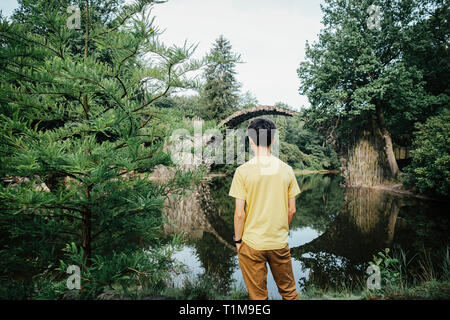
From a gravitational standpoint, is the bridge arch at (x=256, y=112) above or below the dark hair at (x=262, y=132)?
above

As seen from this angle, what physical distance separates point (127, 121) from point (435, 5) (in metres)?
16.1

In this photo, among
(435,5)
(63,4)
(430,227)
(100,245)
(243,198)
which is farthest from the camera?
(435,5)

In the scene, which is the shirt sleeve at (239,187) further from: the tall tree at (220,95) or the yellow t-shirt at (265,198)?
the tall tree at (220,95)

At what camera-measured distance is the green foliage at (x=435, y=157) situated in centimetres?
768

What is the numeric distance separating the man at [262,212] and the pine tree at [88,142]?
0.64 meters

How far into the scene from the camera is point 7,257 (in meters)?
1.94

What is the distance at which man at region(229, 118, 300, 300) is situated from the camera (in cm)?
180

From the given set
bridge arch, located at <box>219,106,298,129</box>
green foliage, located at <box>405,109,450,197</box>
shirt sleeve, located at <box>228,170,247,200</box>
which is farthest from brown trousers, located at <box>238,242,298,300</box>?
bridge arch, located at <box>219,106,298,129</box>

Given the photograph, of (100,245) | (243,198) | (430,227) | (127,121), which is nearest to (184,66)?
(127,121)

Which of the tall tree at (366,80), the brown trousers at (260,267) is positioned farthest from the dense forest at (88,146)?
the tall tree at (366,80)

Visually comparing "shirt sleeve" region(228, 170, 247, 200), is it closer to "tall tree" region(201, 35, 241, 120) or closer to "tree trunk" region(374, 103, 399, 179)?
"tree trunk" region(374, 103, 399, 179)

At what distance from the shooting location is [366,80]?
12336 millimetres

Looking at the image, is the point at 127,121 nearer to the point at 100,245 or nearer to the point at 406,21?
the point at 100,245
